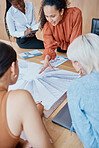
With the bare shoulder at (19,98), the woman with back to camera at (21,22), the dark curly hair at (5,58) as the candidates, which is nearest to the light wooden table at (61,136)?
the bare shoulder at (19,98)

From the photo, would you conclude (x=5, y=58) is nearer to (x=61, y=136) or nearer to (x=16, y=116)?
(x=16, y=116)

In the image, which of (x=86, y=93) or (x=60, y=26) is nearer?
(x=86, y=93)

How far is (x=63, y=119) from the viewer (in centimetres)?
77

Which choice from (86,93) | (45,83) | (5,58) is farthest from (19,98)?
(45,83)

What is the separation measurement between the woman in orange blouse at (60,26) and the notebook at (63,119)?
0.54 metres

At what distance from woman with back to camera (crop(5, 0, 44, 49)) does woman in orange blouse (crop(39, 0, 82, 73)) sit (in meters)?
0.36

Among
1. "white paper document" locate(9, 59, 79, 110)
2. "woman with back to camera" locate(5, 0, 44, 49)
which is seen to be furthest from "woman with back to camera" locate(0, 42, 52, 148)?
"woman with back to camera" locate(5, 0, 44, 49)

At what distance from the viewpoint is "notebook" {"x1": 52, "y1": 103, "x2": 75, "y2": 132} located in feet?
2.43

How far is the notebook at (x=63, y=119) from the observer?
2.43 ft

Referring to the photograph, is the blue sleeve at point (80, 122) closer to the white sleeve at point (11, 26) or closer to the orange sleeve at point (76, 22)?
the orange sleeve at point (76, 22)

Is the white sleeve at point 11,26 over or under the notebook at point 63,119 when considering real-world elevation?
over

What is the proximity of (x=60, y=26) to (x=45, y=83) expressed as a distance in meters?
0.63

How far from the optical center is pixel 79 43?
0.66 m

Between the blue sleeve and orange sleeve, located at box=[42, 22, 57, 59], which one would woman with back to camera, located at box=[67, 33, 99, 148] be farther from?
orange sleeve, located at box=[42, 22, 57, 59]
